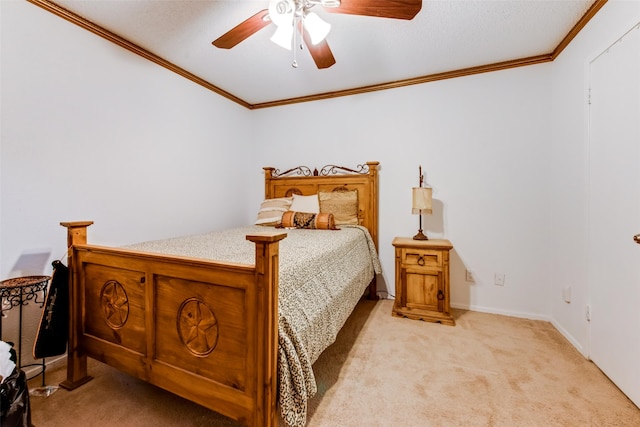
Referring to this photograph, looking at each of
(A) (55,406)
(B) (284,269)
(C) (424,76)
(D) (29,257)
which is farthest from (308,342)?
(C) (424,76)

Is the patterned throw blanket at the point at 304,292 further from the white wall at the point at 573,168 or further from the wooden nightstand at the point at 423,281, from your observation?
the white wall at the point at 573,168

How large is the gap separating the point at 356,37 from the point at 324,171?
4.84 feet

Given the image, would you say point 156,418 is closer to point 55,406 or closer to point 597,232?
point 55,406

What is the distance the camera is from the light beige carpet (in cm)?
133

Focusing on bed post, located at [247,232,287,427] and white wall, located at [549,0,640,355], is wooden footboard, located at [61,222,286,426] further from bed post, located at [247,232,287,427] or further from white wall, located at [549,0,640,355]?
white wall, located at [549,0,640,355]

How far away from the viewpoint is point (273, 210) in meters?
3.10

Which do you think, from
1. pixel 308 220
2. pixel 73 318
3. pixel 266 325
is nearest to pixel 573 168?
pixel 308 220

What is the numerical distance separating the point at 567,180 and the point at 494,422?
1.88 meters

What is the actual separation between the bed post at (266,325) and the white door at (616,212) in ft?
6.06

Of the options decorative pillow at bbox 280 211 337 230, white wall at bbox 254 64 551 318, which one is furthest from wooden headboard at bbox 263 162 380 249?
decorative pillow at bbox 280 211 337 230

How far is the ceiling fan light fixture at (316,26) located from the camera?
155 cm

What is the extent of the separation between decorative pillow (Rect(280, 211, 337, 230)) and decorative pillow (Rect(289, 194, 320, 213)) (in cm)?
11

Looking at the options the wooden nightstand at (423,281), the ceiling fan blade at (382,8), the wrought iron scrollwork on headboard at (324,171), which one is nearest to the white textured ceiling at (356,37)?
the ceiling fan blade at (382,8)

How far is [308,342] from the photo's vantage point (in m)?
1.28
